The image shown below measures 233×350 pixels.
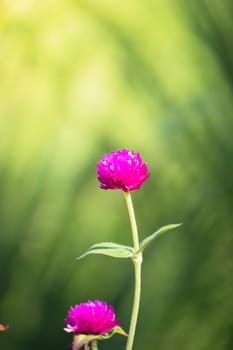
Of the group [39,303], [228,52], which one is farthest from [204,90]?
[39,303]

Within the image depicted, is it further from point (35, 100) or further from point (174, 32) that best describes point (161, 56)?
point (35, 100)

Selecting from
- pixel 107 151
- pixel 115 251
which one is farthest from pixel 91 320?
pixel 107 151

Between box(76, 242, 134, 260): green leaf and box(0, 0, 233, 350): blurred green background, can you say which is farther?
box(0, 0, 233, 350): blurred green background

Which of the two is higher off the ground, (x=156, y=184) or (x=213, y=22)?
(x=213, y=22)

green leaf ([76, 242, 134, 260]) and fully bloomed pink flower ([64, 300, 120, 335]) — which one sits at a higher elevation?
green leaf ([76, 242, 134, 260])

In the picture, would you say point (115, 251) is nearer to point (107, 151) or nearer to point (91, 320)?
point (91, 320)
